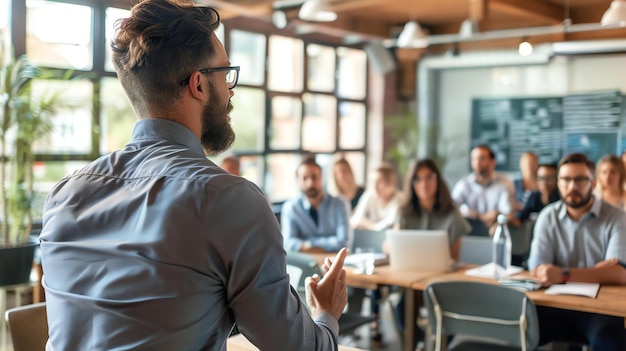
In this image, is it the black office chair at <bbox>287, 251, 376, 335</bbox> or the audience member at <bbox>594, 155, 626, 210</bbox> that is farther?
the audience member at <bbox>594, 155, 626, 210</bbox>

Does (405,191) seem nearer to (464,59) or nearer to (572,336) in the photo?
(572,336)

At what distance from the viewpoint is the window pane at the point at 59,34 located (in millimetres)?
5676

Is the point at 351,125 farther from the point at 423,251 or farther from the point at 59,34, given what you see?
the point at 423,251

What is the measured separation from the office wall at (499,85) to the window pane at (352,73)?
1146 millimetres

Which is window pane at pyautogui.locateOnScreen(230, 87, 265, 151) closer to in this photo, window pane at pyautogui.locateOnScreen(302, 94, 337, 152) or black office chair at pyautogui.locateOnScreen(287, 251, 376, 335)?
window pane at pyautogui.locateOnScreen(302, 94, 337, 152)

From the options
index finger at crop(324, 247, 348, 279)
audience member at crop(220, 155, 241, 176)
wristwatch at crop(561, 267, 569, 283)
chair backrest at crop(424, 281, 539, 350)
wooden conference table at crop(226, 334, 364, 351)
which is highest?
audience member at crop(220, 155, 241, 176)

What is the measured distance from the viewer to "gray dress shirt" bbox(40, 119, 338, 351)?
118 cm

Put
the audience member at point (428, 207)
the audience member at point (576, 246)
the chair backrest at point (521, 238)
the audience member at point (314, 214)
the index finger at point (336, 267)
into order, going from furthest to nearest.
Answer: the chair backrest at point (521, 238), the audience member at point (314, 214), the audience member at point (428, 207), the audience member at point (576, 246), the index finger at point (336, 267)

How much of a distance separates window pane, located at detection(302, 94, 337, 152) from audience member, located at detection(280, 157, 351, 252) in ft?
10.8

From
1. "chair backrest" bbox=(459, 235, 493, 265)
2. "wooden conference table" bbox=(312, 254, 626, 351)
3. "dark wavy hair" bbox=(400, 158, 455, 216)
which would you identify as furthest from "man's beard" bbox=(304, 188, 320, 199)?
"chair backrest" bbox=(459, 235, 493, 265)

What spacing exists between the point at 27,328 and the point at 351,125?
7.87 meters

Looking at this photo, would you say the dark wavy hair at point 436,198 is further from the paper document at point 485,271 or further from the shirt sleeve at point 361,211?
the shirt sleeve at point 361,211

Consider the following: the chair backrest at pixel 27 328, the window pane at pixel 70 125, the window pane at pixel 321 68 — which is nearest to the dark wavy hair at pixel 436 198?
the window pane at pixel 70 125

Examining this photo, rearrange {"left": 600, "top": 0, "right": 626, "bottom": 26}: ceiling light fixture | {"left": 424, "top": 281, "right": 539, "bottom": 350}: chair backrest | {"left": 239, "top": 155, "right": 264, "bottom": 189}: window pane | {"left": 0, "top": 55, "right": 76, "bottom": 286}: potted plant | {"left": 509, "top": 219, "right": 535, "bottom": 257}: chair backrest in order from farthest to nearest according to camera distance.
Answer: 1. {"left": 239, "top": 155, "right": 264, "bottom": 189}: window pane
2. {"left": 509, "top": 219, "right": 535, "bottom": 257}: chair backrest
3. {"left": 600, "top": 0, "right": 626, "bottom": 26}: ceiling light fixture
4. {"left": 0, "top": 55, "right": 76, "bottom": 286}: potted plant
5. {"left": 424, "top": 281, "right": 539, "bottom": 350}: chair backrest
